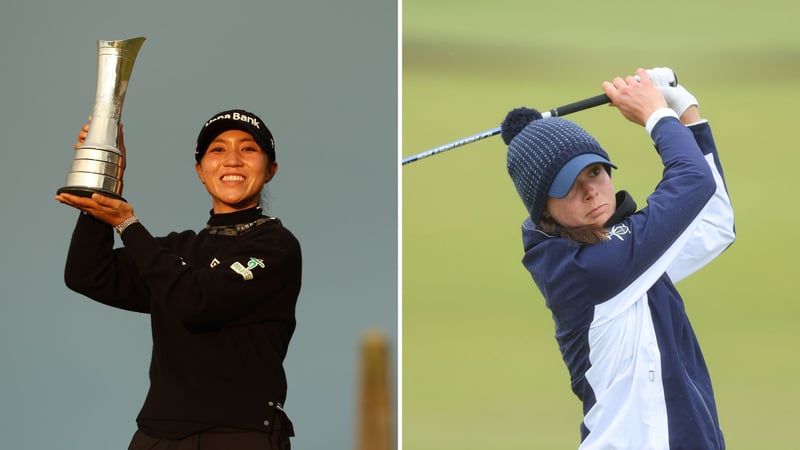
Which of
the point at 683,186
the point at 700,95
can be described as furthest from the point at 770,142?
the point at 683,186

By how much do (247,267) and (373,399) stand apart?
3.46 feet

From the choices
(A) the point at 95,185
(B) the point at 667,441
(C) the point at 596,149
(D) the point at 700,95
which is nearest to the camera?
(A) the point at 95,185

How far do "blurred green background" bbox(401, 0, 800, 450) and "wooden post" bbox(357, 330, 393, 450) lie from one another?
6.07 feet

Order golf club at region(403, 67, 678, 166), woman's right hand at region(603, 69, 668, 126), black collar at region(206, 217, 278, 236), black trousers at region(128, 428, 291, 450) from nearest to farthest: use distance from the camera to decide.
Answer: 1. black trousers at region(128, 428, 291, 450)
2. black collar at region(206, 217, 278, 236)
3. woman's right hand at region(603, 69, 668, 126)
4. golf club at region(403, 67, 678, 166)

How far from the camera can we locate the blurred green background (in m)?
2.41

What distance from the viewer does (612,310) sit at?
1835 mm

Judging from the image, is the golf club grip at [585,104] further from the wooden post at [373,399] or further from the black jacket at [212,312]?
the wooden post at [373,399]

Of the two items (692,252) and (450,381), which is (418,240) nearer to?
(450,381)

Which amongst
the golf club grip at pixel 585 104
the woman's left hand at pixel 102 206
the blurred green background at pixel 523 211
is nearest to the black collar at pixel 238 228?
the woman's left hand at pixel 102 206

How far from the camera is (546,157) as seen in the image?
1.84m

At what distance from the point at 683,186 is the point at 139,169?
4.64ft

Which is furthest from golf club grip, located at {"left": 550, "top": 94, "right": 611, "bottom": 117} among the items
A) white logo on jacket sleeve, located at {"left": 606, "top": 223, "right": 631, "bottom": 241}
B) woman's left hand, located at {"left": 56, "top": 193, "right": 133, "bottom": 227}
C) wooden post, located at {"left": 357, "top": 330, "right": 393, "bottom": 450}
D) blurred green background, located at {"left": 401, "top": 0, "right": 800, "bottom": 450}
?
wooden post, located at {"left": 357, "top": 330, "right": 393, "bottom": 450}

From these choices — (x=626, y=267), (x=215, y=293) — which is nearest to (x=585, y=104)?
(x=626, y=267)

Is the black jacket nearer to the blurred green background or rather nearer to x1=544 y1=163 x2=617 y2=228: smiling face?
x1=544 y1=163 x2=617 y2=228: smiling face
